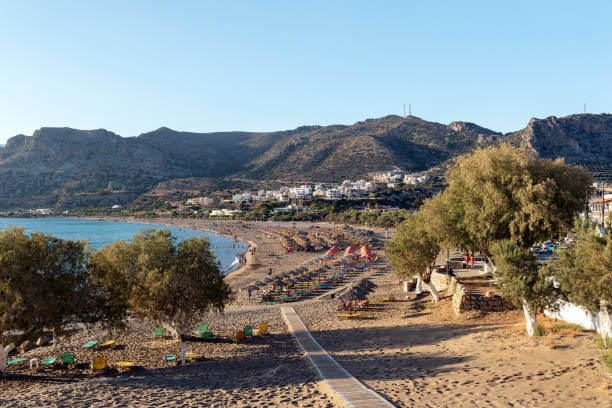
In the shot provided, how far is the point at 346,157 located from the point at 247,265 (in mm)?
98356

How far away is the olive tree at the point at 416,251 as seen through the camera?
62.9ft

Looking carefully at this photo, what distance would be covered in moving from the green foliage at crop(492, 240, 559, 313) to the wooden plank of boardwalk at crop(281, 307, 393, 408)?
17.3 feet

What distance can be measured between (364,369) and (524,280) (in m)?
5.09

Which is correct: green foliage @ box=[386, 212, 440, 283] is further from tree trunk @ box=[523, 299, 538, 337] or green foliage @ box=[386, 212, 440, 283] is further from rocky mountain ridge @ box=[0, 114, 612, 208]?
rocky mountain ridge @ box=[0, 114, 612, 208]

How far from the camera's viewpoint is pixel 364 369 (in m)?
11.7

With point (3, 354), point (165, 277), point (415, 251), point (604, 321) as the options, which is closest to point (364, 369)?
point (604, 321)

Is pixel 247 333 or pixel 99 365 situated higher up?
pixel 99 365

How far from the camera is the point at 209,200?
123 metres

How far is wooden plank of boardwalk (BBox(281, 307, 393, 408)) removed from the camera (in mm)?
8906

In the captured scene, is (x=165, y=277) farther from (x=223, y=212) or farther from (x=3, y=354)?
(x=223, y=212)

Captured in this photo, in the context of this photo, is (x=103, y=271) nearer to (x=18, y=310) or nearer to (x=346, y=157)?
(x=18, y=310)

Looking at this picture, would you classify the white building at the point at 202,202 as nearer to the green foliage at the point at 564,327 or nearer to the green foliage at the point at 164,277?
the green foliage at the point at 164,277

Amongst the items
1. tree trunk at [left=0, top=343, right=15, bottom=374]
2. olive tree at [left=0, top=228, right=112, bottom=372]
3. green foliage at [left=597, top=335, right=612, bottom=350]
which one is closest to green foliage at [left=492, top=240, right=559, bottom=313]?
green foliage at [left=597, top=335, right=612, bottom=350]

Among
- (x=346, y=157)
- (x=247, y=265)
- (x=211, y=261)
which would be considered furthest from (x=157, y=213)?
(x=211, y=261)
